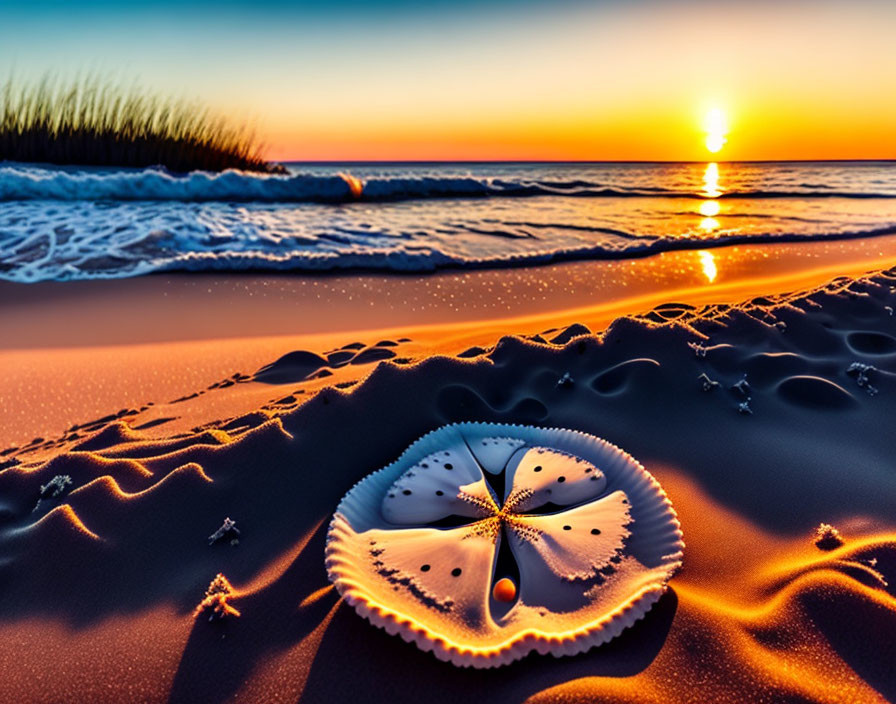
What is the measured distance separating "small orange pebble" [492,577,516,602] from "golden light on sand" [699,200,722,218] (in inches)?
405

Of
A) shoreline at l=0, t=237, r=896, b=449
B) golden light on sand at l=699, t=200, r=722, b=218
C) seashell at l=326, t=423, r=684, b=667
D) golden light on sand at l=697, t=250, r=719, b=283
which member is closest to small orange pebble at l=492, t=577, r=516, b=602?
seashell at l=326, t=423, r=684, b=667

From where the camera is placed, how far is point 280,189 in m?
12.8

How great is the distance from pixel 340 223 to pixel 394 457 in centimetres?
773

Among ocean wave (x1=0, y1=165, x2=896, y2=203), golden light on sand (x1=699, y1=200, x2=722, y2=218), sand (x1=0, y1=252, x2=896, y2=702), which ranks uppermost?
ocean wave (x1=0, y1=165, x2=896, y2=203)

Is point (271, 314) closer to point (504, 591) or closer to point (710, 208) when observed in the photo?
point (504, 591)

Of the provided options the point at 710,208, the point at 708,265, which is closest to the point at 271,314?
the point at 708,265

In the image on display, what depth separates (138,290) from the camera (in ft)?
17.5

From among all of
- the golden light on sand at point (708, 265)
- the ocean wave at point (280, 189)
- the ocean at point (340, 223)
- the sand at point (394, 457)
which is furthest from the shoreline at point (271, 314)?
the ocean wave at point (280, 189)

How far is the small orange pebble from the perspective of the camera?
1540 mm

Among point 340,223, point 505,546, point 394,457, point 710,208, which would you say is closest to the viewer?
point 505,546

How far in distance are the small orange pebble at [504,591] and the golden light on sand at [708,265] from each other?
4919 millimetres

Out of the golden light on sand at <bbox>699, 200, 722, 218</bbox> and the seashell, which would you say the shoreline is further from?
the golden light on sand at <bbox>699, 200, 722, 218</bbox>

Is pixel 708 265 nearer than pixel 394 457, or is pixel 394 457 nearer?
pixel 394 457

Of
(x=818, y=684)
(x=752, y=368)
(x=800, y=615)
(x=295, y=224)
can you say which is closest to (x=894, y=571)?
(x=800, y=615)
